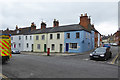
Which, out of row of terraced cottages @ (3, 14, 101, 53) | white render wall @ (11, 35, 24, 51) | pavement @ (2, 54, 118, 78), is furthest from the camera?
white render wall @ (11, 35, 24, 51)

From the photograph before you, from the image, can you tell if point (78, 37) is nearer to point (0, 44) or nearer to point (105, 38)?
point (0, 44)

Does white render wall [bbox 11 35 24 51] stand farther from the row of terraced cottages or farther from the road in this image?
the road

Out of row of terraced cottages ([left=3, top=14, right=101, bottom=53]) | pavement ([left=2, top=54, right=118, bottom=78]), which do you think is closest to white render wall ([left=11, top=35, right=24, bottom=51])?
row of terraced cottages ([left=3, top=14, right=101, bottom=53])

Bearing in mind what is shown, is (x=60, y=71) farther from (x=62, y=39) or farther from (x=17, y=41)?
(x=17, y=41)

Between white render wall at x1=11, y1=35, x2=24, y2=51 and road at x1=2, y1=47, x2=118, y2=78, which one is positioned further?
white render wall at x1=11, y1=35, x2=24, y2=51

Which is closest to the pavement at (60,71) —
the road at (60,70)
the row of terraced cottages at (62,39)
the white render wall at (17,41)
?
the road at (60,70)

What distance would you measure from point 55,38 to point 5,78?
2209 cm

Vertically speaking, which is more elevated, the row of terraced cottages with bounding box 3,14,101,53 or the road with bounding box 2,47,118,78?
the row of terraced cottages with bounding box 3,14,101,53

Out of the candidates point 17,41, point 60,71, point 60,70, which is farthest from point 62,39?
point 17,41

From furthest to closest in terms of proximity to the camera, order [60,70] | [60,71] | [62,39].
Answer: [62,39], [60,70], [60,71]

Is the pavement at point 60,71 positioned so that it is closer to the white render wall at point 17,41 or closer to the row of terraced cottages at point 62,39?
the row of terraced cottages at point 62,39

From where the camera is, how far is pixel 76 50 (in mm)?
23703

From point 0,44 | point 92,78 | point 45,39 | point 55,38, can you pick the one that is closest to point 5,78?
point 0,44

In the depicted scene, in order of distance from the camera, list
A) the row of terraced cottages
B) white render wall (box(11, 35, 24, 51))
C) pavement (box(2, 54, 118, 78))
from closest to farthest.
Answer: pavement (box(2, 54, 118, 78))
the row of terraced cottages
white render wall (box(11, 35, 24, 51))
